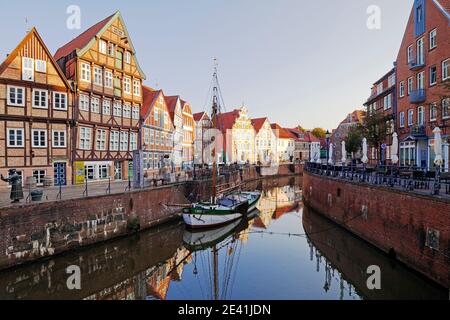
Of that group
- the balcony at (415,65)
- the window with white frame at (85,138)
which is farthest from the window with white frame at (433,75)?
the window with white frame at (85,138)

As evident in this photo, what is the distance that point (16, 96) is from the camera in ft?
72.5

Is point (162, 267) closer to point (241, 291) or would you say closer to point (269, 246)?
point (241, 291)

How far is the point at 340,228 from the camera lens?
2098cm

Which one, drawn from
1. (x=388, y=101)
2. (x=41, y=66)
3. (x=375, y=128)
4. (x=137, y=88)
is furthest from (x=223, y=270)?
(x=388, y=101)

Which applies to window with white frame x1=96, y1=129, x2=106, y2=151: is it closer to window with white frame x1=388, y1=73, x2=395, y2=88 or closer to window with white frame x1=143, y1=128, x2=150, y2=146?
window with white frame x1=143, y1=128, x2=150, y2=146

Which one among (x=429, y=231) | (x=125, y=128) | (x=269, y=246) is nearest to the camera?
(x=429, y=231)

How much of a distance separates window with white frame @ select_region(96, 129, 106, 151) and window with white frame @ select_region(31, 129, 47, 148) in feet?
15.8

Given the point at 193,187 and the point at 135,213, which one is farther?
the point at 193,187

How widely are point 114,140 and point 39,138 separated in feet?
23.6

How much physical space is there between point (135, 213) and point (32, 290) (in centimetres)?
875

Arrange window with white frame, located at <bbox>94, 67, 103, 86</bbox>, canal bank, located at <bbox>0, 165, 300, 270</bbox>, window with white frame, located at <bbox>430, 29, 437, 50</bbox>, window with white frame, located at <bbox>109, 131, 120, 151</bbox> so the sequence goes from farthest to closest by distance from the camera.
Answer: window with white frame, located at <bbox>109, 131, 120, 151</bbox> → window with white frame, located at <bbox>94, 67, 103, 86</bbox> → window with white frame, located at <bbox>430, 29, 437, 50</bbox> → canal bank, located at <bbox>0, 165, 300, 270</bbox>

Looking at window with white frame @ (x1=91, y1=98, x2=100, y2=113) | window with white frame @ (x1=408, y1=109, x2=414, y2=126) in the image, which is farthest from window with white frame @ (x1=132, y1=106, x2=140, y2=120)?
window with white frame @ (x1=408, y1=109, x2=414, y2=126)

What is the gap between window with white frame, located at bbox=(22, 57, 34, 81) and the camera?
22.3 metres

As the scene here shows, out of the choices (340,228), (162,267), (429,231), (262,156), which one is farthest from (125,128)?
(262,156)
